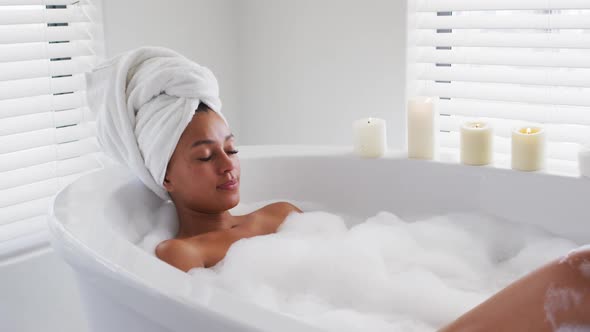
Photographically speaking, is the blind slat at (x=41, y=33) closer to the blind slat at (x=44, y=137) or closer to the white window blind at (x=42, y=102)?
the white window blind at (x=42, y=102)

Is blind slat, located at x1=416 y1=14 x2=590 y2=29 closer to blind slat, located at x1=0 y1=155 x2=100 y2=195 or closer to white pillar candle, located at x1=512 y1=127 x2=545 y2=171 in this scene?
white pillar candle, located at x1=512 y1=127 x2=545 y2=171

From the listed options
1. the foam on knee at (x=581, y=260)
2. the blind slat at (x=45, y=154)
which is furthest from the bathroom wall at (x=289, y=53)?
the foam on knee at (x=581, y=260)

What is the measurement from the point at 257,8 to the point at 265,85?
0.31 m

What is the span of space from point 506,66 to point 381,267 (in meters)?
1.15

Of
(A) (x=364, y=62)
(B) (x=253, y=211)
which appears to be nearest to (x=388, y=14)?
(A) (x=364, y=62)

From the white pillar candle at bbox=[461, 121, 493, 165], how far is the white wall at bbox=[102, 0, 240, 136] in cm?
123

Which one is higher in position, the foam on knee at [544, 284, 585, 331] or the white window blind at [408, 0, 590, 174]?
the white window blind at [408, 0, 590, 174]

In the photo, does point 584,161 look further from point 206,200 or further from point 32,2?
point 32,2

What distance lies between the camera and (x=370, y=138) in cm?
208

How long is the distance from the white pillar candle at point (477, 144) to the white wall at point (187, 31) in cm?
123

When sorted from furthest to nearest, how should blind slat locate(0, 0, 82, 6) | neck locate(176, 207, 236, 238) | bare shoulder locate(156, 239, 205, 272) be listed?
blind slat locate(0, 0, 82, 6), neck locate(176, 207, 236, 238), bare shoulder locate(156, 239, 205, 272)

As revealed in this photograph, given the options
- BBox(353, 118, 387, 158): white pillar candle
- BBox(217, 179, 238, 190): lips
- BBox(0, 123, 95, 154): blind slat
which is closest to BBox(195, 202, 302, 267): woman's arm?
BBox(217, 179, 238, 190): lips

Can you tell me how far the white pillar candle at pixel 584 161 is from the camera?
1.78 metres

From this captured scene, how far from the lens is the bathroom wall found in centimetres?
255
